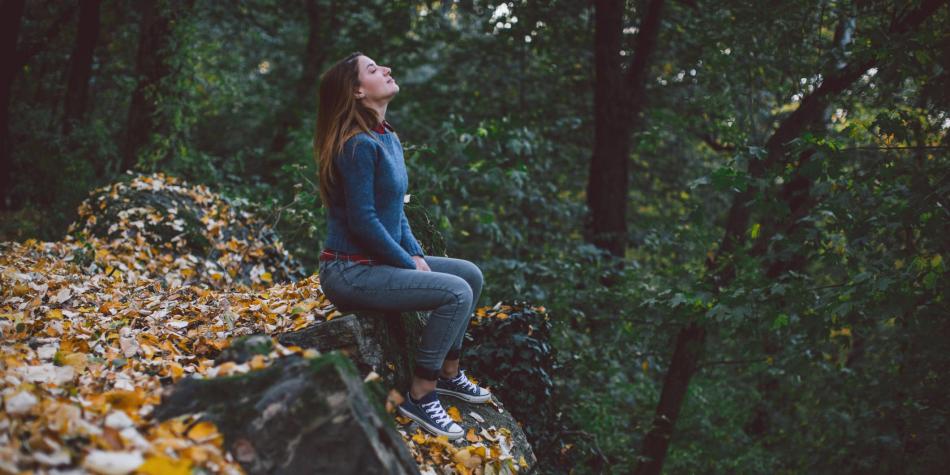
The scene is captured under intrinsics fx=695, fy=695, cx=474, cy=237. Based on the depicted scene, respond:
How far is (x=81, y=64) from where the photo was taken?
10.9 m

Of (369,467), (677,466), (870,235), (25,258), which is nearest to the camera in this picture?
(369,467)

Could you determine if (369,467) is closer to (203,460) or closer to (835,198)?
(203,460)

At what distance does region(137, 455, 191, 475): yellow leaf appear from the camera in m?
2.01

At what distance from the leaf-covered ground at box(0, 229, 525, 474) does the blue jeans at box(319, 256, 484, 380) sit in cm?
29

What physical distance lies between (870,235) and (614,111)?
392 cm

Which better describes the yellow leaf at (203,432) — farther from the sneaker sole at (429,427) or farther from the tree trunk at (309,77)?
the tree trunk at (309,77)

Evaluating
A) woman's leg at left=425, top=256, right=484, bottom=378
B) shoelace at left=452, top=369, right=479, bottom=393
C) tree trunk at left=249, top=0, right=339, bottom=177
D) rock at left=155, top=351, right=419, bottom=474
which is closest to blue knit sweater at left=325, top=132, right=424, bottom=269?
woman's leg at left=425, top=256, right=484, bottom=378

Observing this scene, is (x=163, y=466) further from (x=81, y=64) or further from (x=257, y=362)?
(x=81, y=64)

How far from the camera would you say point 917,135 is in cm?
541

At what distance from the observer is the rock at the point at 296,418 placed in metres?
2.36

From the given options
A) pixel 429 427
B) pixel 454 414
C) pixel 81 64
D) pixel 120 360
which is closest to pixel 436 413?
pixel 429 427

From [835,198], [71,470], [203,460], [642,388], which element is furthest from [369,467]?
[642,388]

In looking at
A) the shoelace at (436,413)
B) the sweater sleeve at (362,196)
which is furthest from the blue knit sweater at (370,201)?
the shoelace at (436,413)

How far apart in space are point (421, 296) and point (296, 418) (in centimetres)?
115
